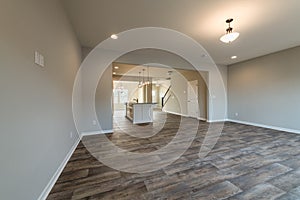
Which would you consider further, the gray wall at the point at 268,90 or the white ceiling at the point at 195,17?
the gray wall at the point at 268,90

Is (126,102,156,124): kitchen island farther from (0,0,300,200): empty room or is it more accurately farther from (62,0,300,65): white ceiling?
(62,0,300,65): white ceiling

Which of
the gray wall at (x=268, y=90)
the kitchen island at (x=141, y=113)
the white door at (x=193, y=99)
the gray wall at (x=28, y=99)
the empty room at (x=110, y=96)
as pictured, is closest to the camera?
the gray wall at (x=28, y=99)

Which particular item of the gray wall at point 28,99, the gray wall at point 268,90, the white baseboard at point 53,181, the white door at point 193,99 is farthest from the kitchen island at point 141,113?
the gray wall at point 28,99

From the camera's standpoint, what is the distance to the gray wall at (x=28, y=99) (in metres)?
1.04

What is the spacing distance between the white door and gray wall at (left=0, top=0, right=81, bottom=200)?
6.59 m

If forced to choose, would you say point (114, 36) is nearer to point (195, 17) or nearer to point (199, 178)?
point (195, 17)

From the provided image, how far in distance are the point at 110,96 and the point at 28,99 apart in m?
3.26

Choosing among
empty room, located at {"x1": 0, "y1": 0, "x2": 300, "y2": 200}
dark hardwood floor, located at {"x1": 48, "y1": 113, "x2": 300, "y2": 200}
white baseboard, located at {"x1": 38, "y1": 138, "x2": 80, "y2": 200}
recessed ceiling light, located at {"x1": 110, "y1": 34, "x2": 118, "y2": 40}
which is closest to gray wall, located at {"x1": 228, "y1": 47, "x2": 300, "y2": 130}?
empty room, located at {"x1": 0, "y1": 0, "x2": 300, "y2": 200}

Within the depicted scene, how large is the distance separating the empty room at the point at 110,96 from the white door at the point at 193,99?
86.8 inches

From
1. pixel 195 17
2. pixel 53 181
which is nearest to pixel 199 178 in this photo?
pixel 53 181

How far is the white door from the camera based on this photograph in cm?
747

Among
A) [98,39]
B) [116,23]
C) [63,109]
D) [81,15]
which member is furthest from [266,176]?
[98,39]

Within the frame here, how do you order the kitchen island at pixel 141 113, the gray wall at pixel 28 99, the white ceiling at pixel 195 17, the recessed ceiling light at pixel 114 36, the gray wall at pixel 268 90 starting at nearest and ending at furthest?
the gray wall at pixel 28 99 < the white ceiling at pixel 195 17 < the recessed ceiling light at pixel 114 36 < the gray wall at pixel 268 90 < the kitchen island at pixel 141 113

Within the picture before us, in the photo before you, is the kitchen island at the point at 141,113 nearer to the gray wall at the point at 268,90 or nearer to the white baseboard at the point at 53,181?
the gray wall at the point at 268,90
